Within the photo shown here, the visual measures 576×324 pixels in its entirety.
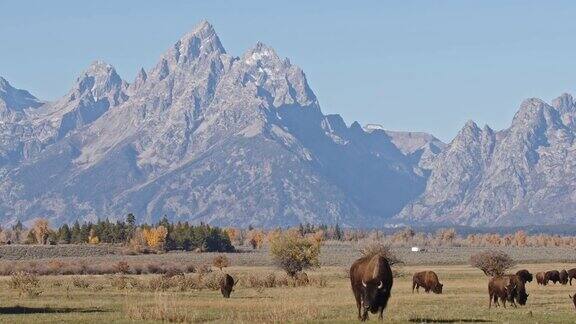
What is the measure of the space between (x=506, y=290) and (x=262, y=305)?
11341 millimetres

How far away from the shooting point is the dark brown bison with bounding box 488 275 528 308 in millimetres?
53119

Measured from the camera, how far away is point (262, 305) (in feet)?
171

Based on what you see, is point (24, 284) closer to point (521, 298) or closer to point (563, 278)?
point (521, 298)

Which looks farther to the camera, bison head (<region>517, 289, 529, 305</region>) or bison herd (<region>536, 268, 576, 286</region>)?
bison herd (<region>536, 268, 576, 286</region>)

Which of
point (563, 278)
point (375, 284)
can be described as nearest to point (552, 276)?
point (563, 278)

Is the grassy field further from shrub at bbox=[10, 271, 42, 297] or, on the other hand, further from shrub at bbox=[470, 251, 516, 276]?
shrub at bbox=[470, 251, 516, 276]

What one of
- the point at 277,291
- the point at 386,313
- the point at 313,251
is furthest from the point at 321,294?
the point at 313,251

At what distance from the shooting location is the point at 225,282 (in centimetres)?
6262

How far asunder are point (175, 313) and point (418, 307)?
516 inches

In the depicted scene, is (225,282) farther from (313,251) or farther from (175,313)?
(313,251)

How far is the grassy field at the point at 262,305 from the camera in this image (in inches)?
1714

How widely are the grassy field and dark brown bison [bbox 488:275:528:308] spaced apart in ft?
2.14

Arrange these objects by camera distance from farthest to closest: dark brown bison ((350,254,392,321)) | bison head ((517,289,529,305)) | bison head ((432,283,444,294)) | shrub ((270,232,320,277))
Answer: shrub ((270,232,320,277)) < bison head ((432,283,444,294)) < bison head ((517,289,529,305)) < dark brown bison ((350,254,392,321))

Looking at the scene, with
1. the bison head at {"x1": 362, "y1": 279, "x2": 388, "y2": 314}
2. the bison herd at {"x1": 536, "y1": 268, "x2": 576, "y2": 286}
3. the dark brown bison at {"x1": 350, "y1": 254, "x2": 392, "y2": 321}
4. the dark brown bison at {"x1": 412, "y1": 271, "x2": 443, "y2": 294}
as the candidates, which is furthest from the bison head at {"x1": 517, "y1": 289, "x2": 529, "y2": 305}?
the bison herd at {"x1": 536, "y1": 268, "x2": 576, "y2": 286}
